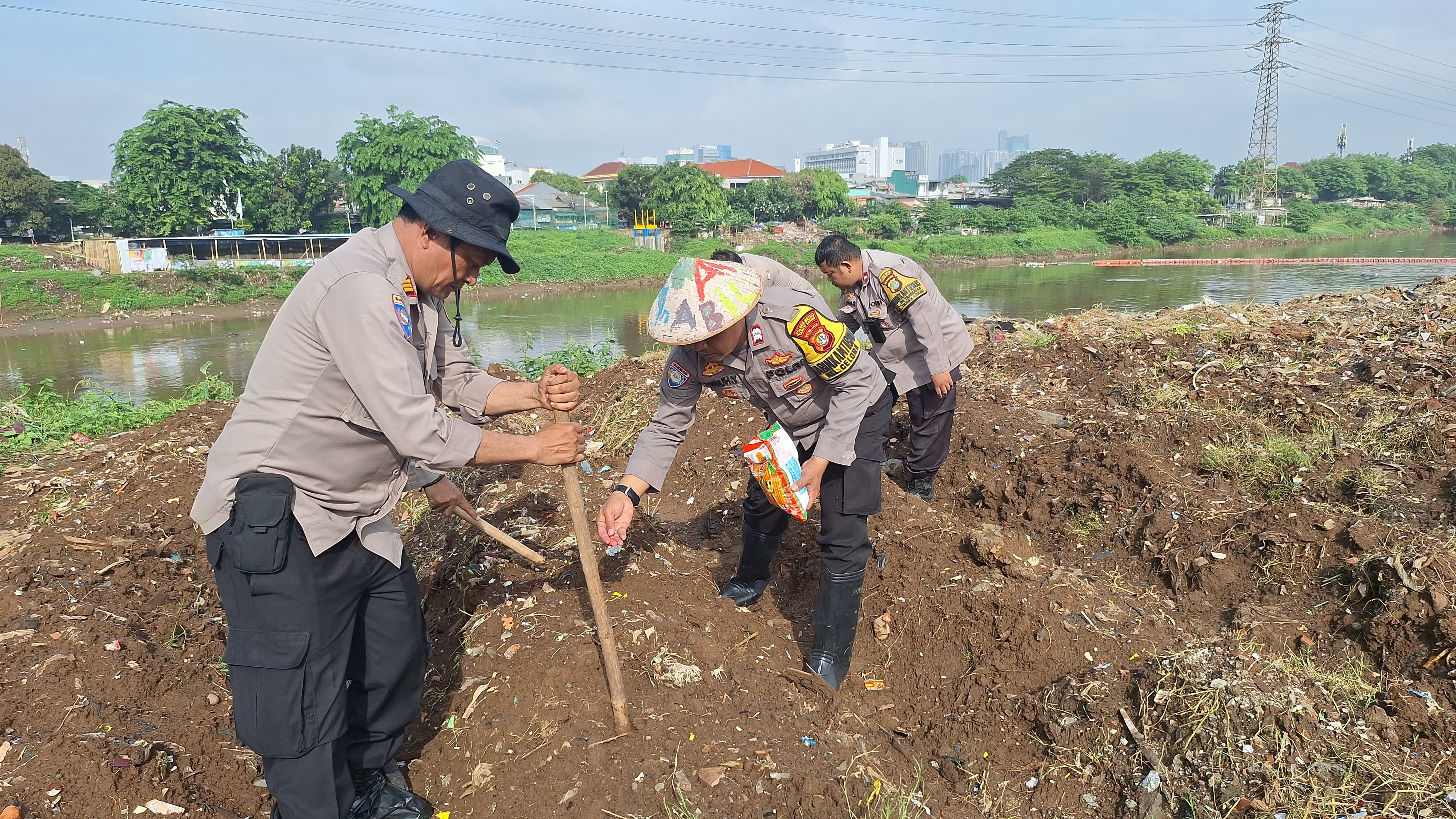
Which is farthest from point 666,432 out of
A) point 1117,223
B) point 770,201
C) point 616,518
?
point 770,201

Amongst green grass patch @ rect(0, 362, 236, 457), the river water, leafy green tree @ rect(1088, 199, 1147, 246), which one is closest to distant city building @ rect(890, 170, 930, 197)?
leafy green tree @ rect(1088, 199, 1147, 246)

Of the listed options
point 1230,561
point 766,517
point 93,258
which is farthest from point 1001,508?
point 93,258

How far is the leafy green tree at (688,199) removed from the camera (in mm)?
42719

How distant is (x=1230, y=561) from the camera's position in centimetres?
382

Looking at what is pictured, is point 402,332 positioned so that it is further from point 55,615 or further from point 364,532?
point 55,615

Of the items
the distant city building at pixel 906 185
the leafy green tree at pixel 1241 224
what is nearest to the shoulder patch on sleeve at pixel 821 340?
the leafy green tree at pixel 1241 224

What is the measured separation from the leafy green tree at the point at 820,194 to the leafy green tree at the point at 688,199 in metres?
9.56

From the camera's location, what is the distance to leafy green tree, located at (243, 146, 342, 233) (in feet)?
109

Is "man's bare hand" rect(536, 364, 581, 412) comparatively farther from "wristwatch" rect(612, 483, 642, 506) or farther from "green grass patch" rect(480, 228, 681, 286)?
"green grass patch" rect(480, 228, 681, 286)

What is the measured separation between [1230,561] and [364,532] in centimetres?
380

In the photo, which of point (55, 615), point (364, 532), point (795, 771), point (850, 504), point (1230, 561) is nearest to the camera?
point (364, 532)

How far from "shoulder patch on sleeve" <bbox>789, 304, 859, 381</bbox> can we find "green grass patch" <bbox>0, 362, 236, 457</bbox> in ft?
20.6

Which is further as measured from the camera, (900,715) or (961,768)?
(900,715)

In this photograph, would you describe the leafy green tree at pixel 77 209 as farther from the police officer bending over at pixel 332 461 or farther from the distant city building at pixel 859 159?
the distant city building at pixel 859 159
